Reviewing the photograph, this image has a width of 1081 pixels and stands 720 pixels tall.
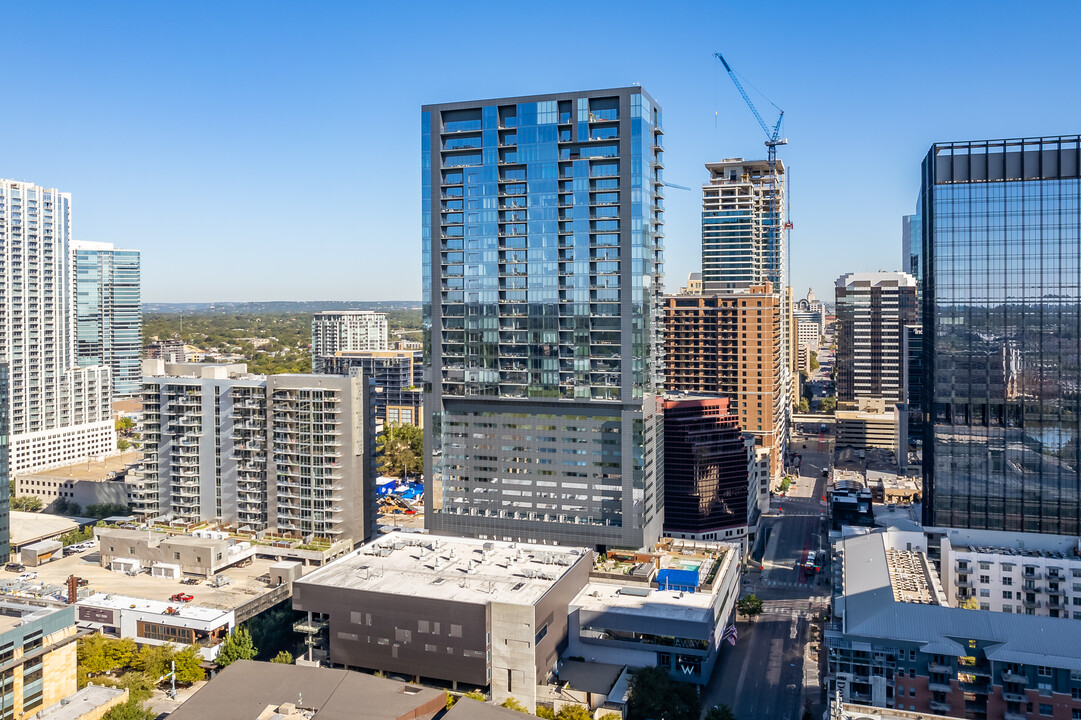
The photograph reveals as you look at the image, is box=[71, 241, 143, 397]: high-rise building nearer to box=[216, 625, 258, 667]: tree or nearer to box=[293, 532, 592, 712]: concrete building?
box=[216, 625, 258, 667]: tree

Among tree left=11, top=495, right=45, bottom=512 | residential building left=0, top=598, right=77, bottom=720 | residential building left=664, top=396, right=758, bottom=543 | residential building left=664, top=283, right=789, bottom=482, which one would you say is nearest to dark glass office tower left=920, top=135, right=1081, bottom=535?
residential building left=664, top=396, right=758, bottom=543

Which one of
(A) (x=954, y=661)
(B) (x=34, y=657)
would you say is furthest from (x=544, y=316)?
(B) (x=34, y=657)

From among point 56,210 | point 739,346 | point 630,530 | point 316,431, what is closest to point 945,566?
point 630,530

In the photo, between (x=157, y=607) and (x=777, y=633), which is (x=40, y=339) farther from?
(x=777, y=633)

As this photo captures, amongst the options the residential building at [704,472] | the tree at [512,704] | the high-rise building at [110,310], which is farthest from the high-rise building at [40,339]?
the tree at [512,704]

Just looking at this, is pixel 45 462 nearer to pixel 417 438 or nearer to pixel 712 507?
pixel 417 438

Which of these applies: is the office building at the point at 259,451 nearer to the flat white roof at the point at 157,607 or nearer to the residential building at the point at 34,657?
the flat white roof at the point at 157,607
